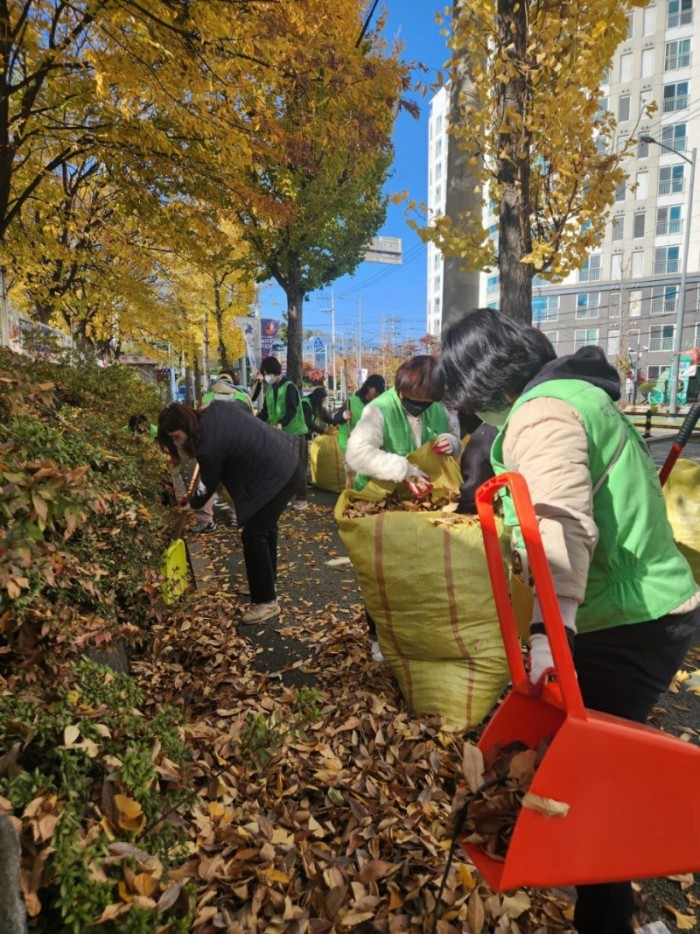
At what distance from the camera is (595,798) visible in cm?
114

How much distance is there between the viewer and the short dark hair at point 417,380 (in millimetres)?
3221

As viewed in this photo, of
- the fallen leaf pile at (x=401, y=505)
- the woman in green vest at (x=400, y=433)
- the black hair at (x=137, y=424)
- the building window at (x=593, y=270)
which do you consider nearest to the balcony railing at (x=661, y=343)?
the building window at (x=593, y=270)

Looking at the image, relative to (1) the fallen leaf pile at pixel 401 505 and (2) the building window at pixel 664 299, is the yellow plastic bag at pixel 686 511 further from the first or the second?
(2) the building window at pixel 664 299

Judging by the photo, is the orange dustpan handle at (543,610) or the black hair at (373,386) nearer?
the orange dustpan handle at (543,610)

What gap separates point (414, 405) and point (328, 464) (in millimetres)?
5793

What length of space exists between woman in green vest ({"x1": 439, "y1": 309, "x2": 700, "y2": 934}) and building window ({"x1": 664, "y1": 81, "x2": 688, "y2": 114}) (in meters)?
52.9

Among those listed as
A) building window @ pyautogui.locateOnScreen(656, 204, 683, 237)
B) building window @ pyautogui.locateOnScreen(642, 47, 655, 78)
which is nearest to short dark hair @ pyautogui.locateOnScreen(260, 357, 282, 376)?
building window @ pyautogui.locateOnScreen(656, 204, 683, 237)

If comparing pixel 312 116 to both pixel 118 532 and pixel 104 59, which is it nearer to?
pixel 104 59

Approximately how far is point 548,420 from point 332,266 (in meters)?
14.8

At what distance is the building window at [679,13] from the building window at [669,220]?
12779 mm

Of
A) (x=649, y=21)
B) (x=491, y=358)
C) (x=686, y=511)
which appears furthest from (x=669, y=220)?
(x=491, y=358)

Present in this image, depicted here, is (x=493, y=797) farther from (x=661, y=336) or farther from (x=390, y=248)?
(x=661, y=336)

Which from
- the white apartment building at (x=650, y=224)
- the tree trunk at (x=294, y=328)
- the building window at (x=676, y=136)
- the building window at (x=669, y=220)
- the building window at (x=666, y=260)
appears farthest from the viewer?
the building window at (x=666, y=260)

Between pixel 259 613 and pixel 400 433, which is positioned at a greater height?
pixel 400 433
